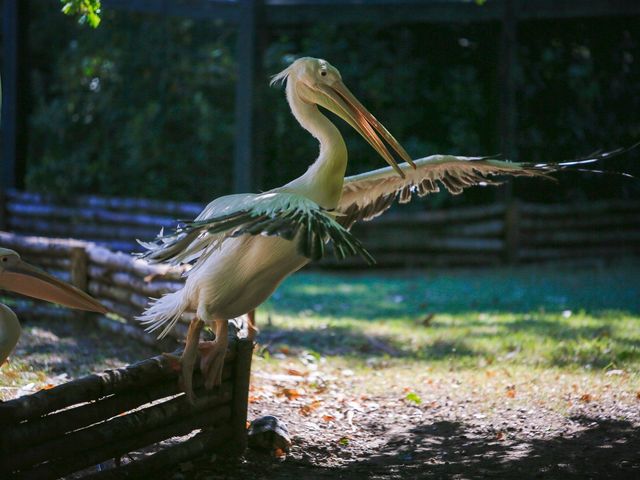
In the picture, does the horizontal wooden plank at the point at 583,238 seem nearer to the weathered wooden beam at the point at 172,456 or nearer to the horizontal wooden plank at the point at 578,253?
the horizontal wooden plank at the point at 578,253

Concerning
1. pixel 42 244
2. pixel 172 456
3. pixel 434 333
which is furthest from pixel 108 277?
pixel 172 456

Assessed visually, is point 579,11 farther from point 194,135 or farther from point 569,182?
point 194,135

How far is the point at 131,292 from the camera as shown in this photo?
6.93m

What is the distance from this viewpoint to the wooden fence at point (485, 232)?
36.4ft

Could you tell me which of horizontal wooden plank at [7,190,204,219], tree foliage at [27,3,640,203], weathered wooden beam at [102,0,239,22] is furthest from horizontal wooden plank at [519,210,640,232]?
weathered wooden beam at [102,0,239,22]

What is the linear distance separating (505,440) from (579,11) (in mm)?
7597

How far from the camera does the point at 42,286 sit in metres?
Answer: 3.95

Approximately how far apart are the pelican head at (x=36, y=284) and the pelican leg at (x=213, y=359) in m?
0.57

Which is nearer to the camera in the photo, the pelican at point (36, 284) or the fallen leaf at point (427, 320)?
the pelican at point (36, 284)

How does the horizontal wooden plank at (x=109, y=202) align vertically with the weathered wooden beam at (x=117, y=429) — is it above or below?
above

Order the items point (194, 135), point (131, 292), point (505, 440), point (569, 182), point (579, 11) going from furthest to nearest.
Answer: point (194, 135), point (569, 182), point (579, 11), point (131, 292), point (505, 440)

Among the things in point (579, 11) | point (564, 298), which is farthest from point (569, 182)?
point (564, 298)

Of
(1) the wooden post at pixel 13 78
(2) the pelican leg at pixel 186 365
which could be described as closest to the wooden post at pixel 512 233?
(1) the wooden post at pixel 13 78

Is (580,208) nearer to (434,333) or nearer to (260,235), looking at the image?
(434,333)
